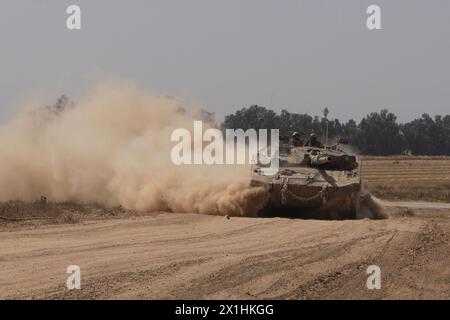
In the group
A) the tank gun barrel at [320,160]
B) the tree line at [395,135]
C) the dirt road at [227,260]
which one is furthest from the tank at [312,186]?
the tree line at [395,135]

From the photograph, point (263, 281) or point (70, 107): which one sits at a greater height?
point (70, 107)

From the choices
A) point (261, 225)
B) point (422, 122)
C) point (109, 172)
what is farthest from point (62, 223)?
point (422, 122)

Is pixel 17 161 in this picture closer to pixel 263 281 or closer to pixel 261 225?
pixel 261 225

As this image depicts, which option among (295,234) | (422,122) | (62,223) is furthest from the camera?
(422,122)

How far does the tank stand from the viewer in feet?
65.9

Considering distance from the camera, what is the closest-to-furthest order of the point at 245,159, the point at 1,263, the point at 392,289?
the point at 392,289 → the point at 1,263 → the point at 245,159

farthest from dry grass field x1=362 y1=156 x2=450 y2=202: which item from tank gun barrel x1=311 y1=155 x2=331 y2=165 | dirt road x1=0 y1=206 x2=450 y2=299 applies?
dirt road x1=0 y1=206 x2=450 y2=299

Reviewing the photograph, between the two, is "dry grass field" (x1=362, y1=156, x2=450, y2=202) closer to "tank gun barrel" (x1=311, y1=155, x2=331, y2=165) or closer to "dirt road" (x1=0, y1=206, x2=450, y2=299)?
"tank gun barrel" (x1=311, y1=155, x2=331, y2=165)

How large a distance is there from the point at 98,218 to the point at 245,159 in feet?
21.8

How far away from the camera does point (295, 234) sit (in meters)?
15.7

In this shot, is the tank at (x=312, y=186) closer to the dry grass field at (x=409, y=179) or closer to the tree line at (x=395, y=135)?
the dry grass field at (x=409, y=179)

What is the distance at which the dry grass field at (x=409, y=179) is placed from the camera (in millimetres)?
40000

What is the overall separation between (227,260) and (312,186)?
28.5 feet

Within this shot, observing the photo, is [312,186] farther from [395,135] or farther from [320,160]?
[395,135]
